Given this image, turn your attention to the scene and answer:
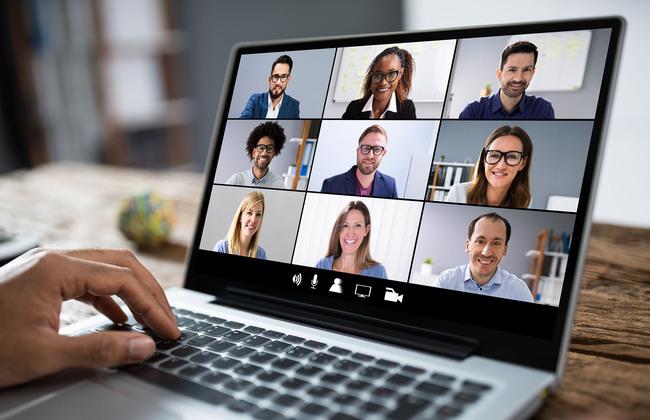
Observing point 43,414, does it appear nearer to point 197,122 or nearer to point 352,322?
point 352,322

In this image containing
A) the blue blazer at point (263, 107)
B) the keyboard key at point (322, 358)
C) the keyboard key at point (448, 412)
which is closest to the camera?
the keyboard key at point (448, 412)

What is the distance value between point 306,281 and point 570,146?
317mm

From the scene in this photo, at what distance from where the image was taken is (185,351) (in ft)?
1.84

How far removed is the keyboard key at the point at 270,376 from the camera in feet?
1.59

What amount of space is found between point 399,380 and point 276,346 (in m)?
0.14

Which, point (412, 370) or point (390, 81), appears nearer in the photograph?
point (412, 370)

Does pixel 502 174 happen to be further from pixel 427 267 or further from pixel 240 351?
pixel 240 351

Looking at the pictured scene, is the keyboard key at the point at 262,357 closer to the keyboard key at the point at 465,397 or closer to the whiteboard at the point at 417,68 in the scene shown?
the keyboard key at the point at 465,397

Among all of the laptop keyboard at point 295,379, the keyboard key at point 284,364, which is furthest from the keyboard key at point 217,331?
the keyboard key at point 284,364

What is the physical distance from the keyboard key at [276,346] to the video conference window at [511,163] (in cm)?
22

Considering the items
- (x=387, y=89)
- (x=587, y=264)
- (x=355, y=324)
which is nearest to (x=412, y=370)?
(x=355, y=324)

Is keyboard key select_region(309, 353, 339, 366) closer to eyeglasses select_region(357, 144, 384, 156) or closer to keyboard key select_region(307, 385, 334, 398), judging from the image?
keyboard key select_region(307, 385, 334, 398)

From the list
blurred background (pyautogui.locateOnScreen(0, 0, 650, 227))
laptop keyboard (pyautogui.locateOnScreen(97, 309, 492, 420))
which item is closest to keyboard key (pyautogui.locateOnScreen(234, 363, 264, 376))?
laptop keyboard (pyautogui.locateOnScreen(97, 309, 492, 420))

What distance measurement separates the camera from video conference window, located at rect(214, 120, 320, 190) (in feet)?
2.27
